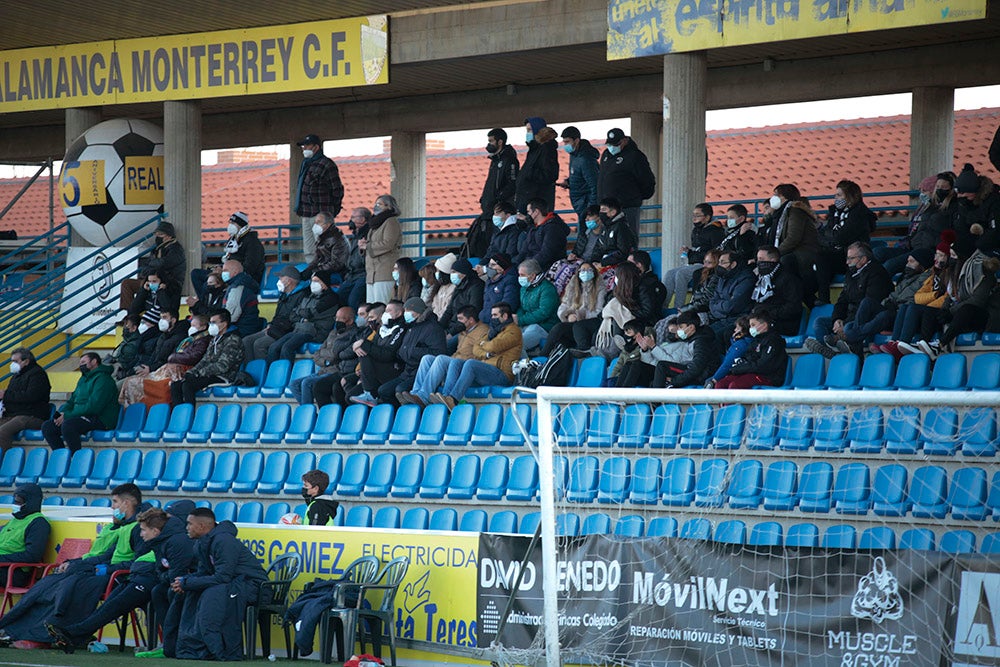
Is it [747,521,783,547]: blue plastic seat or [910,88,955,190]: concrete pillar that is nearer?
[747,521,783,547]: blue plastic seat

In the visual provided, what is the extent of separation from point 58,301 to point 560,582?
1125 centimetres

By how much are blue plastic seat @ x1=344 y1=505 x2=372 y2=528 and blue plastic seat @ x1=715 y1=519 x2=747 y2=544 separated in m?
3.24

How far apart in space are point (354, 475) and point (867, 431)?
4.88m

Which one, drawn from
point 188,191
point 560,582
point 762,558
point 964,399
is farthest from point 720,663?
point 188,191

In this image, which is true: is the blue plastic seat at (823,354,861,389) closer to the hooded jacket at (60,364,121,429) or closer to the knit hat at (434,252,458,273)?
the knit hat at (434,252,458,273)

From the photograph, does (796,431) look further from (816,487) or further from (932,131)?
(932,131)

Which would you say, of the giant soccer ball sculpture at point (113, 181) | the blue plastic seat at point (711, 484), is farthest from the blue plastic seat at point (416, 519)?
the giant soccer ball sculpture at point (113, 181)

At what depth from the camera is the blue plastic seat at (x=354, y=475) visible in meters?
13.2

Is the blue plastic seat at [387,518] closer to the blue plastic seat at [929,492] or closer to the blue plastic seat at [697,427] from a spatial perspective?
the blue plastic seat at [697,427]

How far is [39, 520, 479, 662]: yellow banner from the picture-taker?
9.84 meters

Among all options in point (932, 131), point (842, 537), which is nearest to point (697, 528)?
point (842, 537)

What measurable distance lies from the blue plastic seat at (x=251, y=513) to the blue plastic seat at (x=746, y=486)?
4.63 meters

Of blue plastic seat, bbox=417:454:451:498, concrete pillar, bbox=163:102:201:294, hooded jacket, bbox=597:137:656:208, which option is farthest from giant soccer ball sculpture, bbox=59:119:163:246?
blue plastic seat, bbox=417:454:451:498

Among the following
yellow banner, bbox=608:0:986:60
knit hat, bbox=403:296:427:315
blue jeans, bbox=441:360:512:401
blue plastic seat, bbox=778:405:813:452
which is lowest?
blue plastic seat, bbox=778:405:813:452
